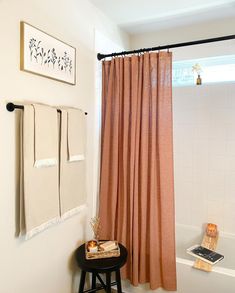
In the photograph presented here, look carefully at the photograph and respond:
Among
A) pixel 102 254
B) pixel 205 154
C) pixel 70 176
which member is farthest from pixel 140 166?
pixel 205 154

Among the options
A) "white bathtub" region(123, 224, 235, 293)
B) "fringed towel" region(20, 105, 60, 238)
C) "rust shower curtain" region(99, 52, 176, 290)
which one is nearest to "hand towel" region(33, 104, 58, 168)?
"fringed towel" region(20, 105, 60, 238)

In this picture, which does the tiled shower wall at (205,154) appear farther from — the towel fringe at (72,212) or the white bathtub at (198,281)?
the towel fringe at (72,212)

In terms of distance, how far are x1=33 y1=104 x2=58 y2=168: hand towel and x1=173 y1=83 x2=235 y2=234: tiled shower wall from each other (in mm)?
1632

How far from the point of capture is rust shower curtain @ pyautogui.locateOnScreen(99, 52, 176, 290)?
1.98m

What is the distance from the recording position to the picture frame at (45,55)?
4.75 ft

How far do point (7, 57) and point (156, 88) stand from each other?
1103 mm

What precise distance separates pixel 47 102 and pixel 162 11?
1.36 m

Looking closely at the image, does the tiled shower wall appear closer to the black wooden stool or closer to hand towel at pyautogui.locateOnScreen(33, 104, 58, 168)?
the black wooden stool

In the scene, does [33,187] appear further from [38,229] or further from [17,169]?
[38,229]

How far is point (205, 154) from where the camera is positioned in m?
2.68

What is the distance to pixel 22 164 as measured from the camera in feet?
4.57

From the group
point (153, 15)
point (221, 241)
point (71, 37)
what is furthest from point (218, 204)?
point (71, 37)

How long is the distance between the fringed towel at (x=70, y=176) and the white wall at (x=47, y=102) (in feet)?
0.48

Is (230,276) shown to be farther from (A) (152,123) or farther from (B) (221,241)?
(A) (152,123)
